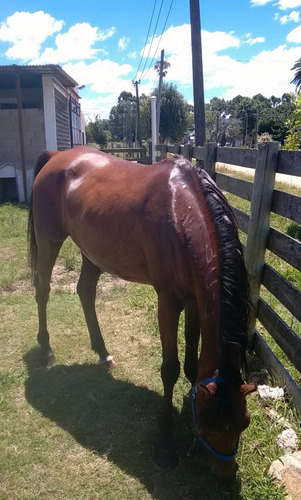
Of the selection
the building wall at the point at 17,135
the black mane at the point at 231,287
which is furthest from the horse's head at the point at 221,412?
the building wall at the point at 17,135

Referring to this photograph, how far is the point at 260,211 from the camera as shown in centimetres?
300

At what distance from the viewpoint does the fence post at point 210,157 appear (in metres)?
4.09

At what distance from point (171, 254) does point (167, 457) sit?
124 cm

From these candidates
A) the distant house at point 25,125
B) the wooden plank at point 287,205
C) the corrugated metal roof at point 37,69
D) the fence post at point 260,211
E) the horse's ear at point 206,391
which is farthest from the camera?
the distant house at point 25,125

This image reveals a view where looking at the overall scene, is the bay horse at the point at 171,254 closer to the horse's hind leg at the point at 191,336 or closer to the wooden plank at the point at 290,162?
the horse's hind leg at the point at 191,336

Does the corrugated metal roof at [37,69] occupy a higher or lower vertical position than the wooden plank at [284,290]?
higher

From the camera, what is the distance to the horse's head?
5.85 ft

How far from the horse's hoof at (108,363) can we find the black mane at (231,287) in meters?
1.64

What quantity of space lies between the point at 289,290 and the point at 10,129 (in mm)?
10764

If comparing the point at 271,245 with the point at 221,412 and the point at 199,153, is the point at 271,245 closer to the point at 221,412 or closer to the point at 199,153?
the point at 221,412

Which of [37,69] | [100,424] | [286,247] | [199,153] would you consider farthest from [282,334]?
[37,69]

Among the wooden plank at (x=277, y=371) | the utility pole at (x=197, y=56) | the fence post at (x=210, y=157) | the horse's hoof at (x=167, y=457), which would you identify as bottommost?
the horse's hoof at (x=167, y=457)

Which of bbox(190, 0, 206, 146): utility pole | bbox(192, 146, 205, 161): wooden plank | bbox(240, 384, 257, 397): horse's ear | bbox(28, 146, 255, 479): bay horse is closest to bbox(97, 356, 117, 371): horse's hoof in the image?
bbox(28, 146, 255, 479): bay horse

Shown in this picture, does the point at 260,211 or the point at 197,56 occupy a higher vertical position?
the point at 197,56
